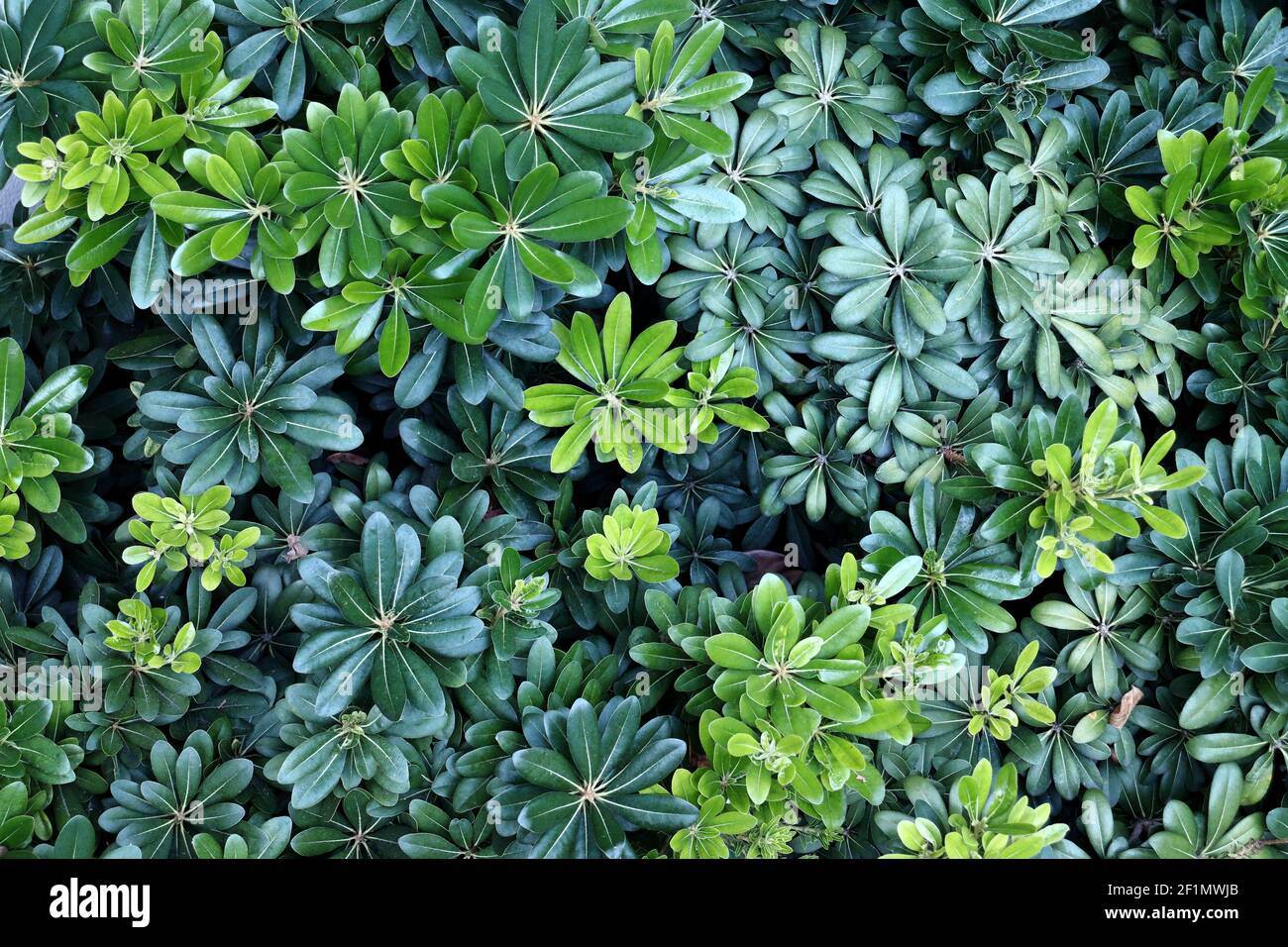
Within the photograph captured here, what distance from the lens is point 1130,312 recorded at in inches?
84.7

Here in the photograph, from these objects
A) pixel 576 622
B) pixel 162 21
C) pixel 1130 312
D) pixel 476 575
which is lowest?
pixel 576 622

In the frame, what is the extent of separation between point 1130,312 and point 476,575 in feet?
5.34

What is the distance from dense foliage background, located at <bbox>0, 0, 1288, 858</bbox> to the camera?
74.0 inches

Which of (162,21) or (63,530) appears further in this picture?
(63,530)

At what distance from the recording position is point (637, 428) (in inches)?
78.7

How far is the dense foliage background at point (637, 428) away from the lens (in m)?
1.88

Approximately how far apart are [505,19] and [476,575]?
1233mm

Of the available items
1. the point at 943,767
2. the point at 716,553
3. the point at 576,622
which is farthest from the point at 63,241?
the point at 943,767

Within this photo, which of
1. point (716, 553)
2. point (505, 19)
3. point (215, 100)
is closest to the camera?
point (215, 100)

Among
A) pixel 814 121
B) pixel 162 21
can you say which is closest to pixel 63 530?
pixel 162 21

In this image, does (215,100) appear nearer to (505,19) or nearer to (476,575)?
(505,19)

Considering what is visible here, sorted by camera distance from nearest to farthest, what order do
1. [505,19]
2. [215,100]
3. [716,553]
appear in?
[215,100] → [505,19] → [716,553]
